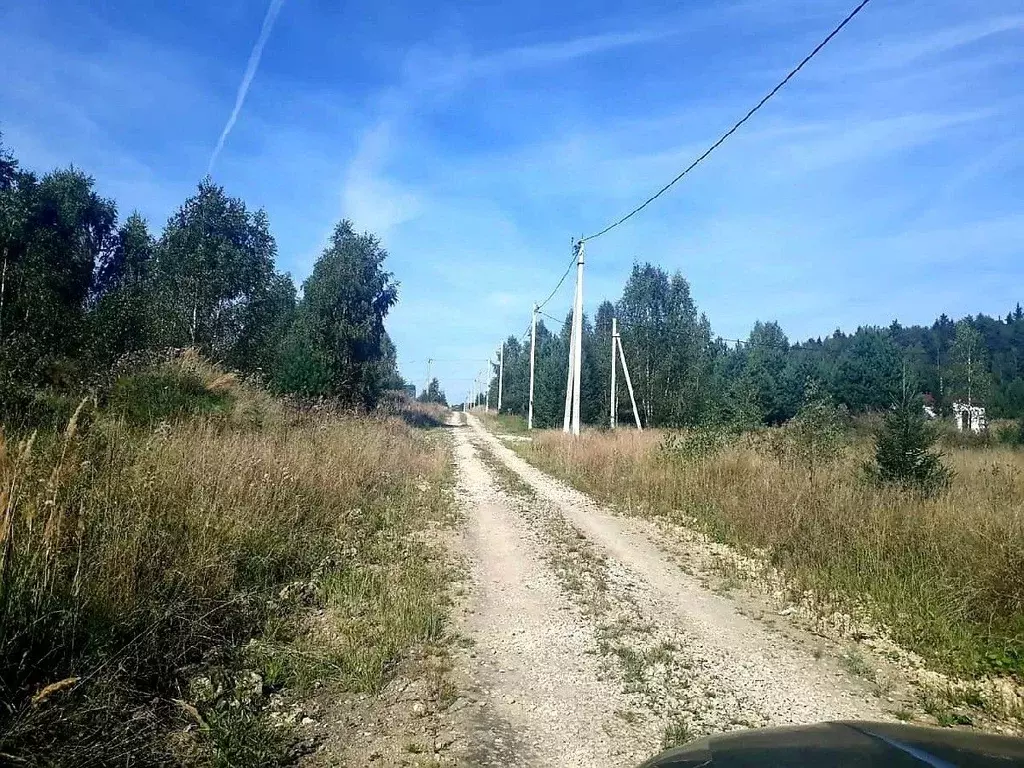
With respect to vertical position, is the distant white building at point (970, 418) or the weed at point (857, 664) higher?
the distant white building at point (970, 418)

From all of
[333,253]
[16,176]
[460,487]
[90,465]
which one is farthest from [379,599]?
[333,253]

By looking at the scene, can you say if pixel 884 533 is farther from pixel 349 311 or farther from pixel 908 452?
pixel 349 311

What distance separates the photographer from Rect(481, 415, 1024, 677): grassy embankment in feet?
18.5

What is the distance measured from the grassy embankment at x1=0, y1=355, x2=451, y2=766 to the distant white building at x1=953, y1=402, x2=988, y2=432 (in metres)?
32.0

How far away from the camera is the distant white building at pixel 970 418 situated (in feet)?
102

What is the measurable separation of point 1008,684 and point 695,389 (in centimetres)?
2889

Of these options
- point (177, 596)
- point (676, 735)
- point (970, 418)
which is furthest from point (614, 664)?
point (970, 418)

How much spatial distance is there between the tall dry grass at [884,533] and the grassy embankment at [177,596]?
4283mm

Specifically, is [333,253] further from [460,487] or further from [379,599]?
[379,599]

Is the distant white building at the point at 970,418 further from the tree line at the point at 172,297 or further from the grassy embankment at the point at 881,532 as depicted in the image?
the tree line at the point at 172,297

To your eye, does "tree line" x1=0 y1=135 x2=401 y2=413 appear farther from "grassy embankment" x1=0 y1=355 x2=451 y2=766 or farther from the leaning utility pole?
the leaning utility pole

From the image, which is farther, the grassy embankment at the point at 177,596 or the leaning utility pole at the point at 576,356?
the leaning utility pole at the point at 576,356

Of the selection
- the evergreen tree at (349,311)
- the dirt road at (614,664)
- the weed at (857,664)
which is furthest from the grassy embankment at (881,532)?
the evergreen tree at (349,311)

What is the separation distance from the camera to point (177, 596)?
4777mm
